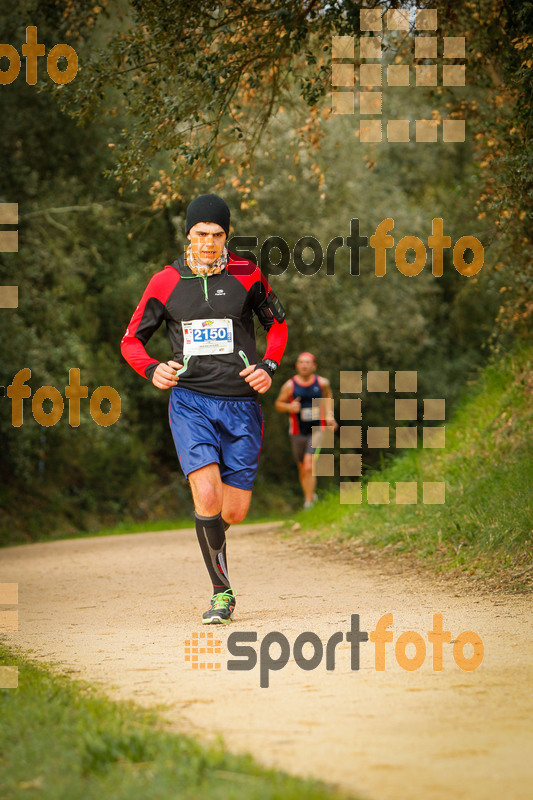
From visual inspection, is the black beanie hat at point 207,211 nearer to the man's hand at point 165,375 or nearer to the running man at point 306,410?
the man's hand at point 165,375

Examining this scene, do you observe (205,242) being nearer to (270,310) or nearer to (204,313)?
(204,313)

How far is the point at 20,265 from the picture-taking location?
18.0m

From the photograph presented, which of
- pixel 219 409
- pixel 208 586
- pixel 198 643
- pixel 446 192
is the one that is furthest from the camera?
pixel 446 192

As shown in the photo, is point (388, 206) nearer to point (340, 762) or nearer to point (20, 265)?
point (20, 265)

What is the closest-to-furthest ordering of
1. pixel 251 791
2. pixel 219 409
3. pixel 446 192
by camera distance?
pixel 251 791 < pixel 219 409 < pixel 446 192

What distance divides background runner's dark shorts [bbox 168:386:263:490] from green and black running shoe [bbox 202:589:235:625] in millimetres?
708

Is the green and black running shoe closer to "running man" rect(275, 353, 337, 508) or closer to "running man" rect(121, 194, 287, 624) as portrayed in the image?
"running man" rect(121, 194, 287, 624)

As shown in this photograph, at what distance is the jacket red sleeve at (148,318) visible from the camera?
6250 millimetres

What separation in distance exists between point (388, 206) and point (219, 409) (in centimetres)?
2074

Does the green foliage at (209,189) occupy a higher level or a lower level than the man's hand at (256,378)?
higher

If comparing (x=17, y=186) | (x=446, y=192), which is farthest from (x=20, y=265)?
(x=446, y=192)

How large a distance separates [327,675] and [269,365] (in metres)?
2.48

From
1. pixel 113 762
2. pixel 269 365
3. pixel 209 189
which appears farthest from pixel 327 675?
pixel 209 189

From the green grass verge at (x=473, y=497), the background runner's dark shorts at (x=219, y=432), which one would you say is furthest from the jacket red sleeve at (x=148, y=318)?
the green grass verge at (x=473, y=497)
